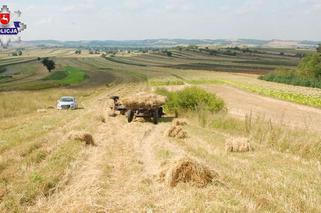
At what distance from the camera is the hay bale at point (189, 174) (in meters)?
12.3

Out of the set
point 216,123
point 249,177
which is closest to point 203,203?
point 249,177

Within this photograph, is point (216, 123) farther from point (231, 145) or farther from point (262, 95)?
point (262, 95)

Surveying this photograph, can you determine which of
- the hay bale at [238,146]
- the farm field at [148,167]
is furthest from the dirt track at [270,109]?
the hay bale at [238,146]

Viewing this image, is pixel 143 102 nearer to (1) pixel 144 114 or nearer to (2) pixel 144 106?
(2) pixel 144 106

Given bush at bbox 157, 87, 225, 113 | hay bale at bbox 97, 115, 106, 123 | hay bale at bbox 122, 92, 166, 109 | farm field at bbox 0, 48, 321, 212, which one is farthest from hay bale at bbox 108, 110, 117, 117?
bush at bbox 157, 87, 225, 113

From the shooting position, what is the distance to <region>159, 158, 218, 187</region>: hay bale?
40.4 ft

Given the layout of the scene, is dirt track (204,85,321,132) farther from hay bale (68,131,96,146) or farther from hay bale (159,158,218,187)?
hay bale (159,158,218,187)

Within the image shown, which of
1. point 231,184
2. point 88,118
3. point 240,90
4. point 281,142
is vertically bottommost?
point 240,90

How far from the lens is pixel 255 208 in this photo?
1029 cm

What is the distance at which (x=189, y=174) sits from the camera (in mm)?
12477

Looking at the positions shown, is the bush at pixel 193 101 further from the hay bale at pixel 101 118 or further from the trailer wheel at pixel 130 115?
the hay bale at pixel 101 118

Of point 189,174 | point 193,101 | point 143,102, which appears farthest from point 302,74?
point 189,174

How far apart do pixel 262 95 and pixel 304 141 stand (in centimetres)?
4108

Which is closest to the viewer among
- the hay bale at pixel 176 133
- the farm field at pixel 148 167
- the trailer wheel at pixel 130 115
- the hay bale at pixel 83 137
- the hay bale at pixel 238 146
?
the farm field at pixel 148 167
